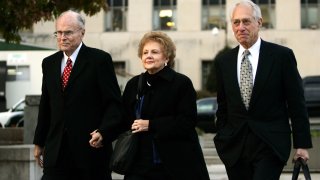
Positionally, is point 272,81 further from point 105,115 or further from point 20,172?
point 20,172

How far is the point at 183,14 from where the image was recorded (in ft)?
172

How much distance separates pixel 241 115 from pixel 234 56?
50 cm

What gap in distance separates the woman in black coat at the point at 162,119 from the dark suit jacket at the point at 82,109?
19cm

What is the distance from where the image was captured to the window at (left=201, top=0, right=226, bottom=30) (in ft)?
→ 172

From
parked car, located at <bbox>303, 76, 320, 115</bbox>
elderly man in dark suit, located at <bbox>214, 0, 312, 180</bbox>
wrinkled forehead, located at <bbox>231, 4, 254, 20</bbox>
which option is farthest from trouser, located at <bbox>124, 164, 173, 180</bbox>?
parked car, located at <bbox>303, 76, 320, 115</bbox>

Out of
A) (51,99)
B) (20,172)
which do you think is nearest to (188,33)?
(20,172)

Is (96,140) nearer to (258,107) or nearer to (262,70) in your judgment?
(258,107)

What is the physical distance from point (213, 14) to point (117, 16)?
22.7ft

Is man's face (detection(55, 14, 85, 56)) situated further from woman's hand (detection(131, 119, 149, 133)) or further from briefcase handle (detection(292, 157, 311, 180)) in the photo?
briefcase handle (detection(292, 157, 311, 180))

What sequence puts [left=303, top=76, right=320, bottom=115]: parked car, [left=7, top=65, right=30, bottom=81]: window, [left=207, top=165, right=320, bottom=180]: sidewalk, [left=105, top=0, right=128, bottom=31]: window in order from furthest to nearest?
[left=105, top=0, right=128, bottom=31]: window
[left=7, top=65, right=30, bottom=81]: window
[left=303, top=76, right=320, bottom=115]: parked car
[left=207, top=165, right=320, bottom=180]: sidewalk

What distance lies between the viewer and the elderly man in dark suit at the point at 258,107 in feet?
18.6

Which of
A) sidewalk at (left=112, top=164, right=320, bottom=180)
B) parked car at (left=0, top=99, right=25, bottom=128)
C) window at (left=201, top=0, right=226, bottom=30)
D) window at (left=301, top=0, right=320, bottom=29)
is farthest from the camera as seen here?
window at (left=201, top=0, right=226, bottom=30)

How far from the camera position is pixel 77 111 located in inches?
238

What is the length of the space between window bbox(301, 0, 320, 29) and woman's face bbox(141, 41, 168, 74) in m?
46.8
